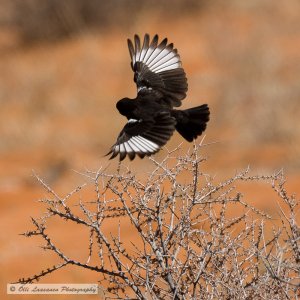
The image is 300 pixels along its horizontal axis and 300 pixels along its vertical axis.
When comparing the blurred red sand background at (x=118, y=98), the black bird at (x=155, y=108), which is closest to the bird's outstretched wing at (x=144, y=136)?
the black bird at (x=155, y=108)

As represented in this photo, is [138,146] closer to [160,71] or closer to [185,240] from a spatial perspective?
[185,240]

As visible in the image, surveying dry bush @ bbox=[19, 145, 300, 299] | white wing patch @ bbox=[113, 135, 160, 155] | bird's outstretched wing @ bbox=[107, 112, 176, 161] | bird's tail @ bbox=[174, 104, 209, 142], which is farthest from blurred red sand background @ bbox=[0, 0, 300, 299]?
dry bush @ bbox=[19, 145, 300, 299]

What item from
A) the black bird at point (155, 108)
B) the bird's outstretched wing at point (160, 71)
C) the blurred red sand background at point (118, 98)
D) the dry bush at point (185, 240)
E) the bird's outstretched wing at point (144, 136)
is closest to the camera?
the dry bush at point (185, 240)

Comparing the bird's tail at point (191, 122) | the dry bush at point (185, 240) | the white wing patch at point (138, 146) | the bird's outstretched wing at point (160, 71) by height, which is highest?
the bird's outstretched wing at point (160, 71)

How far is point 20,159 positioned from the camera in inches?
591

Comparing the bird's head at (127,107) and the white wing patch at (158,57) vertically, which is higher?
the white wing patch at (158,57)

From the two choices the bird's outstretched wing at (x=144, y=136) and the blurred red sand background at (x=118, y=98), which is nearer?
the bird's outstretched wing at (x=144, y=136)

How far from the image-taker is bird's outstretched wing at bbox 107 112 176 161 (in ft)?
14.9

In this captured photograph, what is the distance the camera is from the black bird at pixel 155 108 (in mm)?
4723

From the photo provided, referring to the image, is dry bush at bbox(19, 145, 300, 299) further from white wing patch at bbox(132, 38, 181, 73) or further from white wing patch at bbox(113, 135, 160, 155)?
white wing patch at bbox(132, 38, 181, 73)

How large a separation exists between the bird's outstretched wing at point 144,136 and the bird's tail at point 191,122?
11.5 inches

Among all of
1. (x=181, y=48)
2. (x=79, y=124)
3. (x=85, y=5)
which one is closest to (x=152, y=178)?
(x=79, y=124)

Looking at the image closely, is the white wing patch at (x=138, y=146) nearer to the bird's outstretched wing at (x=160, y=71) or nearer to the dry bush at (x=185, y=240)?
the dry bush at (x=185, y=240)

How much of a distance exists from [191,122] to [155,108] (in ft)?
0.86
